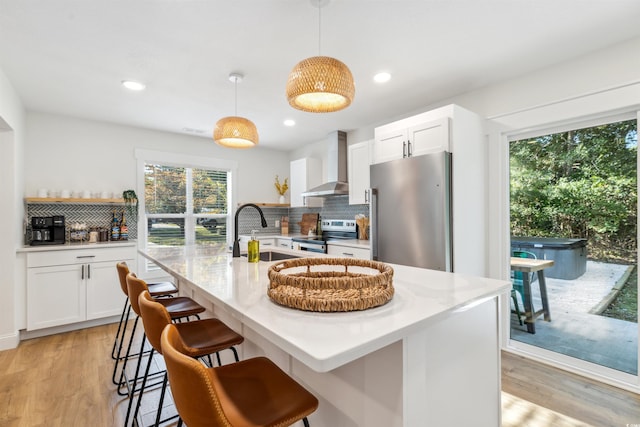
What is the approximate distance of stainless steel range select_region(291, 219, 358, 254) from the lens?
4164 millimetres

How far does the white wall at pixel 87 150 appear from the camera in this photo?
3666 millimetres

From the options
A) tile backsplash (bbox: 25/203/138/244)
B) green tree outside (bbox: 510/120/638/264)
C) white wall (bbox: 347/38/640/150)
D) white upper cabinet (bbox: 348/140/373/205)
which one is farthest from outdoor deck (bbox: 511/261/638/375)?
tile backsplash (bbox: 25/203/138/244)

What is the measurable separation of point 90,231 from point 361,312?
415 centimetres

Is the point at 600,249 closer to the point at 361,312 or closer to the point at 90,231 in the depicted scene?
the point at 361,312

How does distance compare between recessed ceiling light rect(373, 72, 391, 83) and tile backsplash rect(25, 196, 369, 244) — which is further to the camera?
tile backsplash rect(25, 196, 369, 244)

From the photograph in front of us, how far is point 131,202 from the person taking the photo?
13.5 feet

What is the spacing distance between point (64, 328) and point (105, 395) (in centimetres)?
181

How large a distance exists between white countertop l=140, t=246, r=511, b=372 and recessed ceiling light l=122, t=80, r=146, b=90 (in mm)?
2063

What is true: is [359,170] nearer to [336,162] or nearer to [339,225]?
[336,162]

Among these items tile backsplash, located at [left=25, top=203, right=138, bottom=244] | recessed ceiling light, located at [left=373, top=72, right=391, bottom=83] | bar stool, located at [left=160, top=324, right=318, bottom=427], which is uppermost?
recessed ceiling light, located at [left=373, top=72, right=391, bottom=83]

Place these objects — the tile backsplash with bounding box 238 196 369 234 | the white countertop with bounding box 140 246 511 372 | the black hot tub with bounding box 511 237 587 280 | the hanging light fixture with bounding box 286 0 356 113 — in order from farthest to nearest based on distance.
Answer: the tile backsplash with bounding box 238 196 369 234 → the black hot tub with bounding box 511 237 587 280 → the hanging light fixture with bounding box 286 0 356 113 → the white countertop with bounding box 140 246 511 372

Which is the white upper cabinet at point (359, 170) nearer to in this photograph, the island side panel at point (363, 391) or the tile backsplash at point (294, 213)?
the tile backsplash at point (294, 213)

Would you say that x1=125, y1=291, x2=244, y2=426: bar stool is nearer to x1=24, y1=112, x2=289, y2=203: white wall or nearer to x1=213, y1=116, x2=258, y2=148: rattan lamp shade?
x1=213, y1=116, x2=258, y2=148: rattan lamp shade

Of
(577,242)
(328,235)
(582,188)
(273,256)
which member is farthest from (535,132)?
(328,235)
